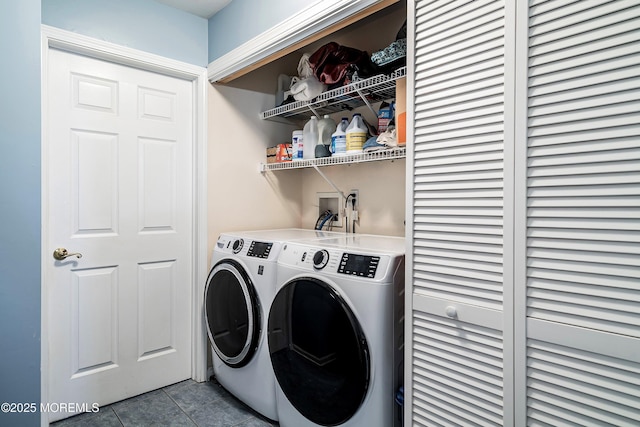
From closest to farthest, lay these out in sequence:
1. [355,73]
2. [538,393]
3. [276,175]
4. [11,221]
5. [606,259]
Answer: [606,259] → [538,393] → [11,221] → [355,73] → [276,175]

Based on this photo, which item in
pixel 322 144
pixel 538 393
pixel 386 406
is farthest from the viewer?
pixel 322 144

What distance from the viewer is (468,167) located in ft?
3.62

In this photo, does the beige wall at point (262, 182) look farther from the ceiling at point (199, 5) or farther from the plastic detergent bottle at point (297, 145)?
the ceiling at point (199, 5)

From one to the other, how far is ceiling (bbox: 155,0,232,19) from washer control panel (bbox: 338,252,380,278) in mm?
1764

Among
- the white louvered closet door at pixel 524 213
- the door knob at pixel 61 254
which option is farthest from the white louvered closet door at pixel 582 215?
the door knob at pixel 61 254

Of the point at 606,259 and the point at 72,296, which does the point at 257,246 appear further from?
the point at 606,259

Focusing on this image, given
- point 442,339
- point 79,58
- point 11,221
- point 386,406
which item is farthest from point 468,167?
point 79,58

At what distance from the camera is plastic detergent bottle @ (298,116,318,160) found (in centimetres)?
230

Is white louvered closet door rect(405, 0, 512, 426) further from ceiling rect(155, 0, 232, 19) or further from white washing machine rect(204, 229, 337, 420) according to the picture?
ceiling rect(155, 0, 232, 19)

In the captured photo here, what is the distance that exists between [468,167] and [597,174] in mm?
323

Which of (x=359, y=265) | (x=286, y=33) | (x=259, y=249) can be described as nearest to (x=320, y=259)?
(x=359, y=265)

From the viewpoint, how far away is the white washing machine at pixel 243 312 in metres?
1.87

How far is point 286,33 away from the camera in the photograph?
5.81 ft

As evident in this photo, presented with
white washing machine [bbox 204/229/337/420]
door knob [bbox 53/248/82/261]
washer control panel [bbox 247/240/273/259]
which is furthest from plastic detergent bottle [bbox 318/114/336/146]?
door knob [bbox 53/248/82/261]
